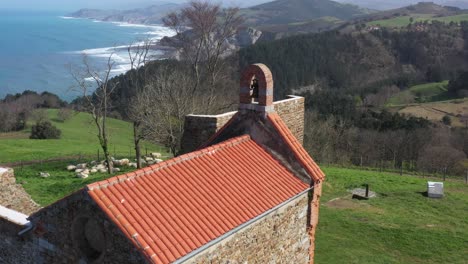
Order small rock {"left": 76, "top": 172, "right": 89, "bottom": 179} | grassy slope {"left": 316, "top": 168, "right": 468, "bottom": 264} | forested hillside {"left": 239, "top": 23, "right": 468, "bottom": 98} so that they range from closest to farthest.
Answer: grassy slope {"left": 316, "top": 168, "right": 468, "bottom": 264}
small rock {"left": 76, "top": 172, "right": 89, "bottom": 179}
forested hillside {"left": 239, "top": 23, "right": 468, "bottom": 98}

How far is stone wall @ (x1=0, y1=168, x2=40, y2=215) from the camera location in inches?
652

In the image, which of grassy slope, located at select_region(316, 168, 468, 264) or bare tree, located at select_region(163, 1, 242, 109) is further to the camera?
bare tree, located at select_region(163, 1, 242, 109)

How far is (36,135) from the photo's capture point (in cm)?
5059

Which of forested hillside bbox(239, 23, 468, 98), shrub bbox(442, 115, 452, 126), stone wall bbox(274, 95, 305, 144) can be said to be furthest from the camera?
forested hillside bbox(239, 23, 468, 98)

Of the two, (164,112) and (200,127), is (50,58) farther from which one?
(200,127)

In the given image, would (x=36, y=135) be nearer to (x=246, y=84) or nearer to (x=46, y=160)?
(x=46, y=160)

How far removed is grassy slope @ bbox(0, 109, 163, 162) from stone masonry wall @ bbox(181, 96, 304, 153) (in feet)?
73.4

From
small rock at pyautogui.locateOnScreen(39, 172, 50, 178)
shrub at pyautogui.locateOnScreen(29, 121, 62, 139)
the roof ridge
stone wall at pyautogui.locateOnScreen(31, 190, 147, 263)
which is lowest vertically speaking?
shrub at pyautogui.locateOnScreen(29, 121, 62, 139)

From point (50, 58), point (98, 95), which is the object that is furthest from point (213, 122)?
point (50, 58)

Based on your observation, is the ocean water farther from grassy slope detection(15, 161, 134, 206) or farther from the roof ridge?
the roof ridge

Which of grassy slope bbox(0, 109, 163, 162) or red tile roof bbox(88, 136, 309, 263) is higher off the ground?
red tile roof bbox(88, 136, 309, 263)

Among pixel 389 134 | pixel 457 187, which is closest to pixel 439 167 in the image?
pixel 389 134

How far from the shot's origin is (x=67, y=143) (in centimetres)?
4556

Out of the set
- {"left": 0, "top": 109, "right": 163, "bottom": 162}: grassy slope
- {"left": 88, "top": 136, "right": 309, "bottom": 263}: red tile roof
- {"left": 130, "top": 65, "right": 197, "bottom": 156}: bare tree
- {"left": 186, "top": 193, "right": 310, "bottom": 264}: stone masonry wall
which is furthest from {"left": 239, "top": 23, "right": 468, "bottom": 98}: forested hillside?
{"left": 88, "top": 136, "right": 309, "bottom": 263}: red tile roof
